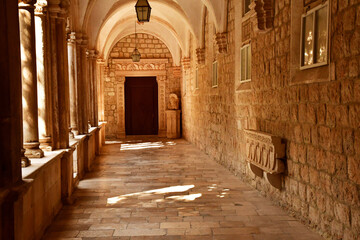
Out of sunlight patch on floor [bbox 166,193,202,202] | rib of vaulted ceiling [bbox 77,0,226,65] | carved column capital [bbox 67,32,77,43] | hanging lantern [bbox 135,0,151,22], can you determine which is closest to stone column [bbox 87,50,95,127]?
rib of vaulted ceiling [bbox 77,0,226,65]

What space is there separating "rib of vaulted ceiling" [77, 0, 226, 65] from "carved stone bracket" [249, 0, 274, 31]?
2184mm

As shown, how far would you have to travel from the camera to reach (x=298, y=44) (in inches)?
145

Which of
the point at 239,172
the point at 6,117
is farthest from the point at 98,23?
the point at 6,117

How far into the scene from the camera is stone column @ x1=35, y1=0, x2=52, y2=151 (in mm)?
3986

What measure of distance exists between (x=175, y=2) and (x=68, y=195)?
6.61 meters

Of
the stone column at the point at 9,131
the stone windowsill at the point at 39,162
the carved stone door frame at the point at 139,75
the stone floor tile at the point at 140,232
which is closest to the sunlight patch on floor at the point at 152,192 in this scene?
the stone windowsill at the point at 39,162

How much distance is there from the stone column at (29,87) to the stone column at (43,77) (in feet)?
1.57

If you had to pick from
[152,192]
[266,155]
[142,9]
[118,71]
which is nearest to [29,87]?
[152,192]

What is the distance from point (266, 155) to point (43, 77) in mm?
2794

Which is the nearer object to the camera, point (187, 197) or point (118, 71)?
point (187, 197)

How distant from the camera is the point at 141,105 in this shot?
46.7ft

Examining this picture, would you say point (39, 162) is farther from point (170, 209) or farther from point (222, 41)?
point (222, 41)

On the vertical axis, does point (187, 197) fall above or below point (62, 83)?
below

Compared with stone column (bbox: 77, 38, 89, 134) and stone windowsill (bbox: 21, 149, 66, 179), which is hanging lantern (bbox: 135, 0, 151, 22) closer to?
stone column (bbox: 77, 38, 89, 134)
